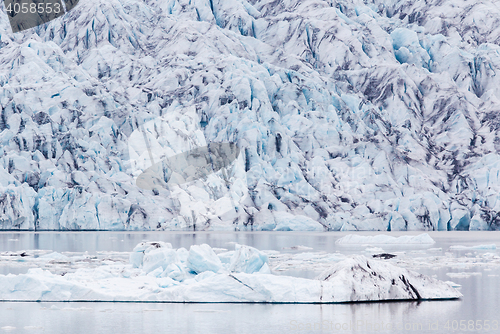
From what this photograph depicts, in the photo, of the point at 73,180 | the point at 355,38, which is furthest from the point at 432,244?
the point at 355,38

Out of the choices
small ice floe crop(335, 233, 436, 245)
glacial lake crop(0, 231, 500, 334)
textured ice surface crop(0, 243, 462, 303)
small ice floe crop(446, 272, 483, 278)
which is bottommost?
small ice floe crop(335, 233, 436, 245)

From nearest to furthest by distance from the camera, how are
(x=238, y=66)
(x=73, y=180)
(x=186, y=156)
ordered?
(x=73, y=180) < (x=186, y=156) < (x=238, y=66)

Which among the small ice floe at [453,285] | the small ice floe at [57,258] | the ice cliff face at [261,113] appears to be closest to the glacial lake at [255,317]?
the small ice floe at [453,285]

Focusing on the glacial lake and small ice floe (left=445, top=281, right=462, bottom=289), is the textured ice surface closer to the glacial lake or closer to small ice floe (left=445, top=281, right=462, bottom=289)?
the glacial lake

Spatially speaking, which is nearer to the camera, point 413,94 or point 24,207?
point 24,207

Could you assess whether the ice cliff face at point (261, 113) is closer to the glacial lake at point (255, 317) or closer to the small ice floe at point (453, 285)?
the small ice floe at point (453, 285)

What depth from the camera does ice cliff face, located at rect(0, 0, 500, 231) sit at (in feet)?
94.8

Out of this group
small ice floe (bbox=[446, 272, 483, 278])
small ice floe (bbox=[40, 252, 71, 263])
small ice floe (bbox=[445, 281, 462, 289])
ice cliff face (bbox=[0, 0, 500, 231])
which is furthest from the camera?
ice cliff face (bbox=[0, 0, 500, 231])

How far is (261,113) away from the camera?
34.6 metres

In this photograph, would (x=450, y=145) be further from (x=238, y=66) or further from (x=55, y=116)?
(x=55, y=116)

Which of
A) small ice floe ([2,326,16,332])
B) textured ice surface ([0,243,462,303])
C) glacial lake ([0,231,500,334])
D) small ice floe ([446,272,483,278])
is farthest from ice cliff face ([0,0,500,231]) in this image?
small ice floe ([2,326,16,332])

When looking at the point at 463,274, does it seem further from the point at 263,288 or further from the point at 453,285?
the point at 263,288

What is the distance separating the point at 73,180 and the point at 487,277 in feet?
A: 70.2

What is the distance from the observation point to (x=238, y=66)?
37.8 m
